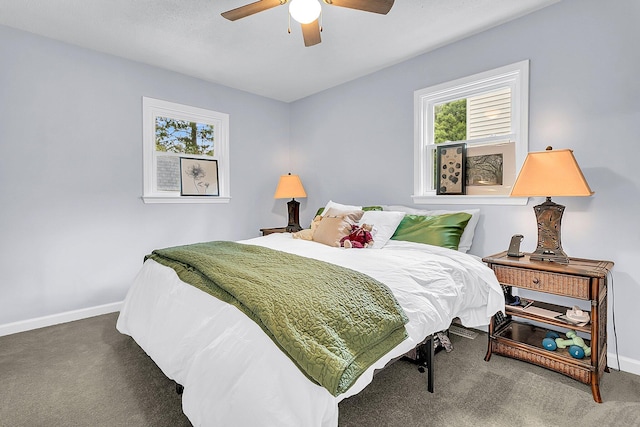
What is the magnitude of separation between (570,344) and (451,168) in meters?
1.60

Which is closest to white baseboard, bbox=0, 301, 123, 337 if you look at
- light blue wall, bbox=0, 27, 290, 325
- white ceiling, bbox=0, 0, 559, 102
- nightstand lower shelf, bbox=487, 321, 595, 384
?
light blue wall, bbox=0, 27, 290, 325

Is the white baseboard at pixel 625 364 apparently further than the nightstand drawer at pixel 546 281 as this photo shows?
Yes

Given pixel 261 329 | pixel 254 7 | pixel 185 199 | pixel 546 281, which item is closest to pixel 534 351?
pixel 546 281

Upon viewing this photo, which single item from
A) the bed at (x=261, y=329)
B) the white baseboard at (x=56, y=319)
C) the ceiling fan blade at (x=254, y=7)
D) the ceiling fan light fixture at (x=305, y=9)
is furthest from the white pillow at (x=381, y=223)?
the white baseboard at (x=56, y=319)

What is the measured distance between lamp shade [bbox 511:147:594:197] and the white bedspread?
0.61 m

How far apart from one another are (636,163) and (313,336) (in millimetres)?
2327

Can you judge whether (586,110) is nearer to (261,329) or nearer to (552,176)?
(552,176)

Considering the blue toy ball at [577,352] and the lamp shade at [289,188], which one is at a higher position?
the lamp shade at [289,188]

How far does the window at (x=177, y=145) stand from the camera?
345 centimetres

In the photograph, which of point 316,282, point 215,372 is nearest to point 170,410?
point 215,372

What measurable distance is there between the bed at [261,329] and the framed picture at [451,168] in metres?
0.72

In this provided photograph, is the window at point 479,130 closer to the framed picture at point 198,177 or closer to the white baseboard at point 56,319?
the framed picture at point 198,177

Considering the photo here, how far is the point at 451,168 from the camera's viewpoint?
2.97 metres

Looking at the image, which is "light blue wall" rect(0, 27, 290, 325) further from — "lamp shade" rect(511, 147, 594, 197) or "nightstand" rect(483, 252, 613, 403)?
"lamp shade" rect(511, 147, 594, 197)
